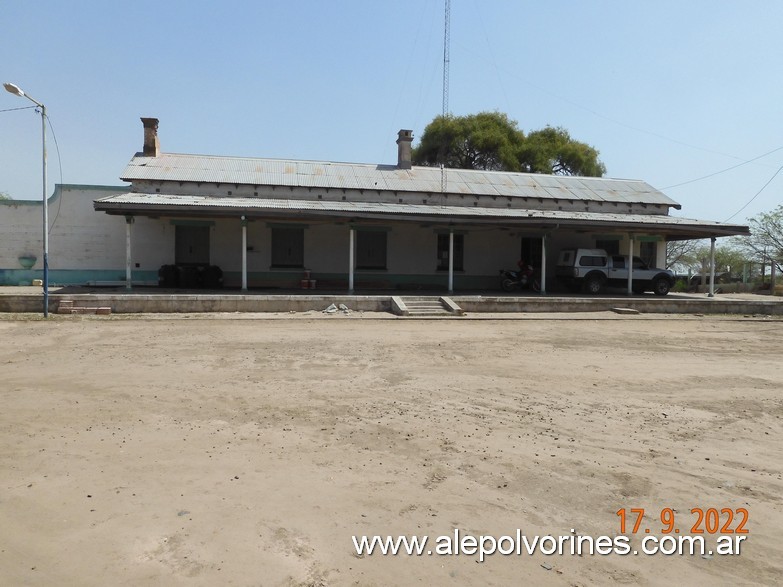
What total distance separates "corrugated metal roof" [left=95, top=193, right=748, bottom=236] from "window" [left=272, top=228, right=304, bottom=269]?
3.87 feet

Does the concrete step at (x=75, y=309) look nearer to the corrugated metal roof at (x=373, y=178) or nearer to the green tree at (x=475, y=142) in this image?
the corrugated metal roof at (x=373, y=178)

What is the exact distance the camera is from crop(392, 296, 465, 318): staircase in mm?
15562

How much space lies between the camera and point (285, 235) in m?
20.6

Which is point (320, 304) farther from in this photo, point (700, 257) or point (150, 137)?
point (700, 257)

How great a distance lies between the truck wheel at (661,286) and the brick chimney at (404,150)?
11.1 m

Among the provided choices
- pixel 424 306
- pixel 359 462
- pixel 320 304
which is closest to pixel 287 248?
pixel 320 304

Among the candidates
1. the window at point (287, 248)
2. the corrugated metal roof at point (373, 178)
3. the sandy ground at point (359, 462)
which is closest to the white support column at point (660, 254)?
the corrugated metal roof at point (373, 178)

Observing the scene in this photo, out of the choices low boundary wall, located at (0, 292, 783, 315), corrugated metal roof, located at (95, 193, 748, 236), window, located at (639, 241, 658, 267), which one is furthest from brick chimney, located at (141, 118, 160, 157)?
window, located at (639, 241, 658, 267)

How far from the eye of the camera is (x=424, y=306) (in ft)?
54.0

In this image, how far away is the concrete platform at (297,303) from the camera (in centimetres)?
1459

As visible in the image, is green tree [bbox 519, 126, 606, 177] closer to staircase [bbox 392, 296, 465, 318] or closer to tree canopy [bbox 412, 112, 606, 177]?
tree canopy [bbox 412, 112, 606, 177]

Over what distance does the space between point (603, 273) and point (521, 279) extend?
9.81ft

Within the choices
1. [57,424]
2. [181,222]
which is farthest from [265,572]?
[181,222]

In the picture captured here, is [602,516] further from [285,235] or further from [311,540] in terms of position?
[285,235]
